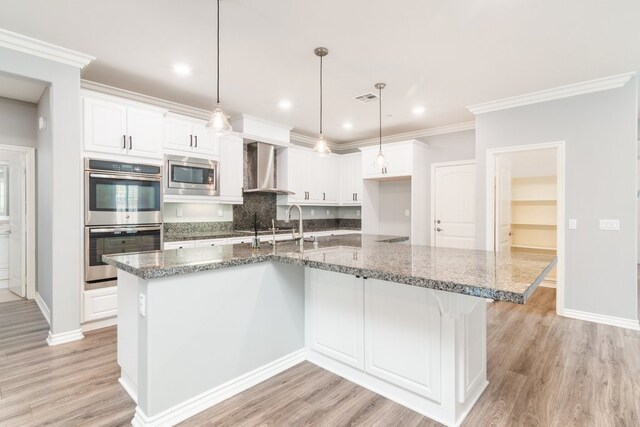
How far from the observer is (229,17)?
7.95 ft

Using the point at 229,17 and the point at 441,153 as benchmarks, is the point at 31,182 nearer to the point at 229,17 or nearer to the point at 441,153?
the point at 229,17

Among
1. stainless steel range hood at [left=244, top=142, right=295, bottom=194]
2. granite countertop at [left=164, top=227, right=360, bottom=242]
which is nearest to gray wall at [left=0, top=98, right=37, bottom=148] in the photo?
granite countertop at [left=164, top=227, right=360, bottom=242]

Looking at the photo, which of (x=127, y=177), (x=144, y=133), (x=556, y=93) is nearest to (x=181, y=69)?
(x=144, y=133)

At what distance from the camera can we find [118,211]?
11.2 feet

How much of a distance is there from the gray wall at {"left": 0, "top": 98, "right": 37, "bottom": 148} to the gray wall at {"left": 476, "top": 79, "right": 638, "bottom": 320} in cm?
625

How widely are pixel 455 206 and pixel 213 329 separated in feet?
14.8

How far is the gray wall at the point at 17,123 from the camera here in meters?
3.93

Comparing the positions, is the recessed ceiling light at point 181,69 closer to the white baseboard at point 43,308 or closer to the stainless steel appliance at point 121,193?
the stainless steel appliance at point 121,193

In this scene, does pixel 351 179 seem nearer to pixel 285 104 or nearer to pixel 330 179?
pixel 330 179

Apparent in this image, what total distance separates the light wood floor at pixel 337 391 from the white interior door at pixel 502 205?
163cm

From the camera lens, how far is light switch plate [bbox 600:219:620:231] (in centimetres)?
354

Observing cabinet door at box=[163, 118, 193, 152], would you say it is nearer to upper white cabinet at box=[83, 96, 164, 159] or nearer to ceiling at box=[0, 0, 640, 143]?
upper white cabinet at box=[83, 96, 164, 159]

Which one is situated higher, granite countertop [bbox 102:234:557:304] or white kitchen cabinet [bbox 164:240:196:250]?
granite countertop [bbox 102:234:557:304]

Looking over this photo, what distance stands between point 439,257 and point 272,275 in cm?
121
